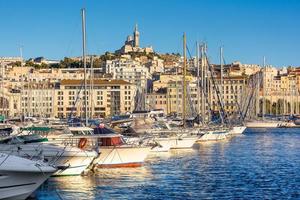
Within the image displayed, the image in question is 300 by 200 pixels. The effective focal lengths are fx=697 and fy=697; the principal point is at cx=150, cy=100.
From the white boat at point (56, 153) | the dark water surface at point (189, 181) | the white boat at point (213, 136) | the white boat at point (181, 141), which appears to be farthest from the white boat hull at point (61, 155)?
the white boat at point (213, 136)

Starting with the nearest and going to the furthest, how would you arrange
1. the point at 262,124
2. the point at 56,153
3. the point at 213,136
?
the point at 56,153, the point at 213,136, the point at 262,124

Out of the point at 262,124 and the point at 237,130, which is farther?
the point at 262,124

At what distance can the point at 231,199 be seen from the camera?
917 inches

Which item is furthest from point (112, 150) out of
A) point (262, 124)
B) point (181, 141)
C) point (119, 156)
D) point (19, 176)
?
point (262, 124)

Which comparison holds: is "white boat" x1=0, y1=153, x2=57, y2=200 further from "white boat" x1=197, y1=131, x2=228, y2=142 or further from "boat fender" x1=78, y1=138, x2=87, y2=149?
"white boat" x1=197, y1=131, x2=228, y2=142

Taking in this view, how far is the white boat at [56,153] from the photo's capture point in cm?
2642

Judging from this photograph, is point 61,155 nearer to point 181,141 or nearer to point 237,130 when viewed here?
point 181,141

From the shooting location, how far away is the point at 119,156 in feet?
104

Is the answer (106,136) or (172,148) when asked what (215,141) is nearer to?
(172,148)

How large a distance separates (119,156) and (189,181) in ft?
14.8

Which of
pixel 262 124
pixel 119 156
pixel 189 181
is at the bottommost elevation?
pixel 262 124

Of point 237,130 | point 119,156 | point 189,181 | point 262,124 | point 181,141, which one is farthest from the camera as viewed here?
point 262,124

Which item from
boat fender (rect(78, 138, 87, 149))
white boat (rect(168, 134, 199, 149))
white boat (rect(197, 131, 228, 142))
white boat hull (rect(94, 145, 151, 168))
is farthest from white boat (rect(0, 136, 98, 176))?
white boat (rect(197, 131, 228, 142))

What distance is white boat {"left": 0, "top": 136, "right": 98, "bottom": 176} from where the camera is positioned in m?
26.4
